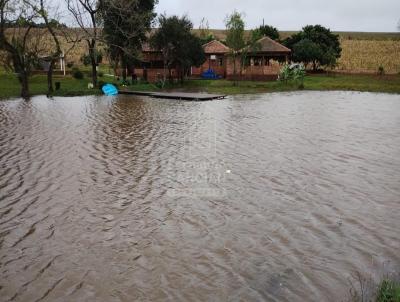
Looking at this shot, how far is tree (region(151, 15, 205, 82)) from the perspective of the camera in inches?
1473

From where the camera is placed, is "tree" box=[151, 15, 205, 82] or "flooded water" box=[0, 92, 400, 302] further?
"tree" box=[151, 15, 205, 82]

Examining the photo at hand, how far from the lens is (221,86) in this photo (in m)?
40.9

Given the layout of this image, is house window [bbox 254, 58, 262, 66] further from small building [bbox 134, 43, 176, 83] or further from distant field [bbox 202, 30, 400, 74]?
small building [bbox 134, 43, 176, 83]

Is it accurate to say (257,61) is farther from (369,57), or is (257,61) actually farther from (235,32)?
(369,57)

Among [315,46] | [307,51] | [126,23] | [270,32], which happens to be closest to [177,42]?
[126,23]

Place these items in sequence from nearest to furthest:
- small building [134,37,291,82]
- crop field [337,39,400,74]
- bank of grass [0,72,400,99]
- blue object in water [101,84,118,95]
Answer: blue object in water [101,84,118,95], bank of grass [0,72,400,99], small building [134,37,291,82], crop field [337,39,400,74]

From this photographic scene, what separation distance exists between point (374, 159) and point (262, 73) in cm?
3468

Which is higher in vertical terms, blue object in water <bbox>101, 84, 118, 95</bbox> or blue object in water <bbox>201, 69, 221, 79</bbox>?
blue object in water <bbox>201, 69, 221, 79</bbox>

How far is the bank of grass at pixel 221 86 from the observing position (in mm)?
34031

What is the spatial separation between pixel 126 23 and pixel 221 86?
1040cm

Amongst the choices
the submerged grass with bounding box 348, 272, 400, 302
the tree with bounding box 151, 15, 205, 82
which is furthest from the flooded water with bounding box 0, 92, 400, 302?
the tree with bounding box 151, 15, 205, 82

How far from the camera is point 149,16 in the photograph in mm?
37906

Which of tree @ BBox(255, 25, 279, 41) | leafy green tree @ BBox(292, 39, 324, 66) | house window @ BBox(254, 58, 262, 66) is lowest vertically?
house window @ BBox(254, 58, 262, 66)

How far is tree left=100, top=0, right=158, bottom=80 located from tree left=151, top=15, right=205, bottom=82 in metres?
1.44
